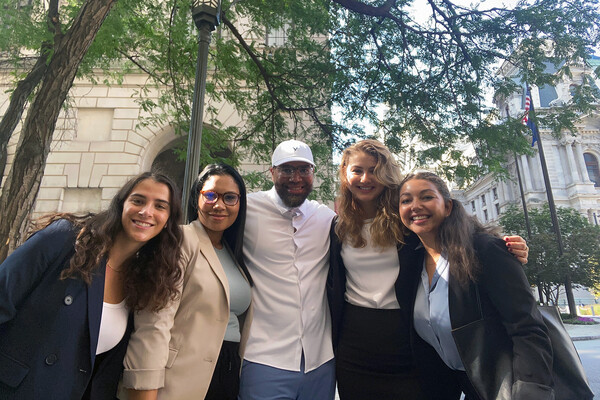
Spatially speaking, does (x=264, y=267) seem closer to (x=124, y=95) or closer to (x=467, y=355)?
(x=467, y=355)

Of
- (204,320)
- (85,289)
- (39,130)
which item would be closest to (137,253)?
(85,289)

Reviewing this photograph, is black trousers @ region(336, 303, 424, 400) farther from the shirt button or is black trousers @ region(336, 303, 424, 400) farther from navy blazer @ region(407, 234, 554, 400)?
the shirt button

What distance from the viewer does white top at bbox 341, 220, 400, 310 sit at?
2717 mm

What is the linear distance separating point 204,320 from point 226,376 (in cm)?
40

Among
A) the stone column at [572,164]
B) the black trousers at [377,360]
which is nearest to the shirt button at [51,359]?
the black trousers at [377,360]

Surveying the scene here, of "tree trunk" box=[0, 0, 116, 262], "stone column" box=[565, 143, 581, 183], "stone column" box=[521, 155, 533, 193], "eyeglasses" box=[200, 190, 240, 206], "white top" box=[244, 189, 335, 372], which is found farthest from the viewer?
"stone column" box=[521, 155, 533, 193]

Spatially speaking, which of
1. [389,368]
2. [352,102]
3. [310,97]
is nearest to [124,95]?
[310,97]

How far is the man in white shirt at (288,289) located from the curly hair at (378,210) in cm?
23

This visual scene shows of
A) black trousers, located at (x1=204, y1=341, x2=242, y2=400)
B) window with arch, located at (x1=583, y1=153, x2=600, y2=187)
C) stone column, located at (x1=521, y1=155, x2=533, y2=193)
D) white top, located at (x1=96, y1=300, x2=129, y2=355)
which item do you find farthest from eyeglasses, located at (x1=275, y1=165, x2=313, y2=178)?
window with arch, located at (x1=583, y1=153, x2=600, y2=187)

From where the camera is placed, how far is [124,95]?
527 inches

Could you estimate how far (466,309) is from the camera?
230 centimetres

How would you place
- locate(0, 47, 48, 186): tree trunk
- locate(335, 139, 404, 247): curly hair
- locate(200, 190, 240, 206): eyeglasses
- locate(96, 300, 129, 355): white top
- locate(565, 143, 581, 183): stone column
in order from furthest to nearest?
locate(565, 143, 581, 183): stone column, locate(0, 47, 48, 186): tree trunk, locate(335, 139, 404, 247): curly hair, locate(200, 190, 240, 206): eyeglasses, locate(96, 300, 129, 355): white top

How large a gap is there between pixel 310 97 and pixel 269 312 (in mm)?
6257

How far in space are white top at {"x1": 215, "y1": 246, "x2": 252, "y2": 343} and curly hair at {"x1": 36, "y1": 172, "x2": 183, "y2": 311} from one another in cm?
37
